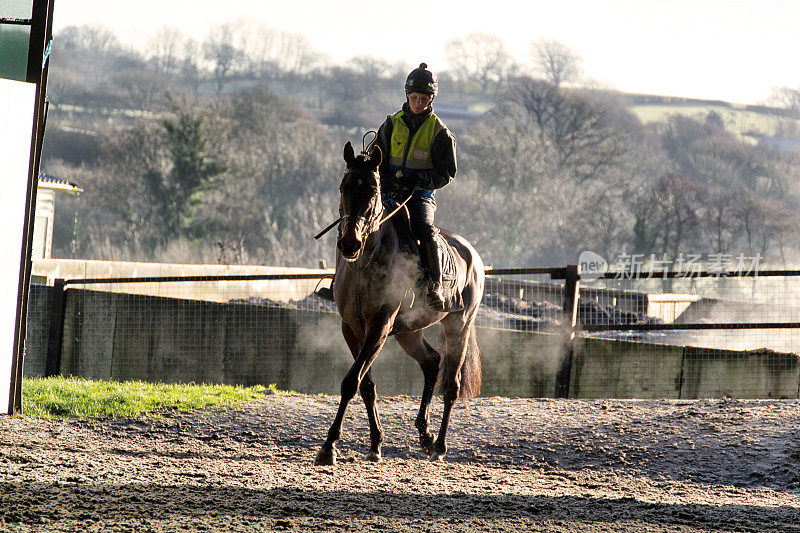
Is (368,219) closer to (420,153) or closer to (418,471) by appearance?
(420,153)

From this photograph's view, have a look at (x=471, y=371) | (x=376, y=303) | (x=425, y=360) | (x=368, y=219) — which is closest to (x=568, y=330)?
(x=471, y=371)

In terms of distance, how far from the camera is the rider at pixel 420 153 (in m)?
6.90

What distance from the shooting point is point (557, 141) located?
226 feet

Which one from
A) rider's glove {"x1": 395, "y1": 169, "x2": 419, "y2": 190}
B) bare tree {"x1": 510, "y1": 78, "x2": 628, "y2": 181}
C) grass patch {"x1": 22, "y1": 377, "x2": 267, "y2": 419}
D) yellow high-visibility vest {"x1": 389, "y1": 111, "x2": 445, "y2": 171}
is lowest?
grass patch {"x1": 22, "y1": 377, "x2": 267, "y2": 419}

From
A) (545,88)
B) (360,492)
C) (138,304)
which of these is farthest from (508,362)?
(545,88)

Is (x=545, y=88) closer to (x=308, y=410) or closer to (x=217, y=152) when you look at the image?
(x=217, y=152)

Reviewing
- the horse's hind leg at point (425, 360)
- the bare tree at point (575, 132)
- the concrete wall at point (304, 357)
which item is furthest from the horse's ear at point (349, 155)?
the bare tree at point (575, 132)

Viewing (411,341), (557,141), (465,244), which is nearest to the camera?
(411,341)

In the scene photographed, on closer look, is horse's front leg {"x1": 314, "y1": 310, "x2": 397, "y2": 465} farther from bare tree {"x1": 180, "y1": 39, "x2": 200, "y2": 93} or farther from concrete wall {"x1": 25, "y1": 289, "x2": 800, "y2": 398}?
bare tree {"x1": 180, "y1": 39, "x2": 200, "y2": 93}

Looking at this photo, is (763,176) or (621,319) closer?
(621,319)

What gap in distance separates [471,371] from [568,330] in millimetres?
2643

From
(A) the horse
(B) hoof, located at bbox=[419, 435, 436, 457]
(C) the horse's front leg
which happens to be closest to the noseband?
(A) the horse

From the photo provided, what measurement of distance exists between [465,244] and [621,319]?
1293cm

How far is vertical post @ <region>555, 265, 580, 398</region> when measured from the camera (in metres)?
10.5
